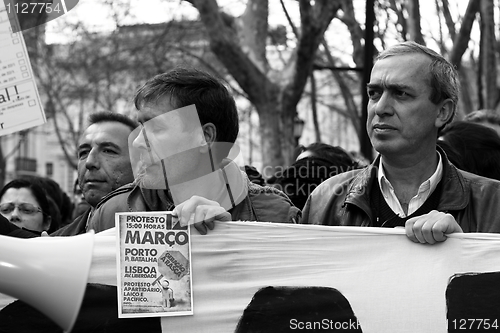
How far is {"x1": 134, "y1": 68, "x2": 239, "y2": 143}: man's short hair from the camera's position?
2.64m

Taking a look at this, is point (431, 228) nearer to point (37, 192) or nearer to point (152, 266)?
point (152, 266)

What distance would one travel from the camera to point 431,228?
239 centimetres

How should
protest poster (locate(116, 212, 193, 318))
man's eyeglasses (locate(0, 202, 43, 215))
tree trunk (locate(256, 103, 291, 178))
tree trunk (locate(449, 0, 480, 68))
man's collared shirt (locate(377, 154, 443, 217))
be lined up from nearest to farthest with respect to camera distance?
protest poster (locate(116, 212, 193, 318)) < man's collared shirt (locate(377, 154, 443, 217)) < man's eyeglasses (locate(0, 202, 43, 215)) < tree trunk (locate(449, 0, 480, 68)) < tree trunk (locate(256, 103, 291, 178))

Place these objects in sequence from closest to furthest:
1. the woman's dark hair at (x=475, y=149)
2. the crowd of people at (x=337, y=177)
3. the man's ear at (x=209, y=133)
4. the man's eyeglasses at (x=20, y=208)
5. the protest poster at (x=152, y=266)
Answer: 1. the protest poster at (x=152, y=266)
2. the crowd of people at (x=337, y=177)
3. the man's ear at (x=209, y=133)
4. the woman's dark hair at (x=475, y=149)
5. the man's eyeglasses at (x=20, y=208)

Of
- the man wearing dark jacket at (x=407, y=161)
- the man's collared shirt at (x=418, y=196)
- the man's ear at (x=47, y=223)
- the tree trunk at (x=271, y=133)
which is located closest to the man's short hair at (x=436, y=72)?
the man wearing dark jacket at (x=407, y=161)

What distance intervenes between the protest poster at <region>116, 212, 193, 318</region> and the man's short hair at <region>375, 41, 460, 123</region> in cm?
105

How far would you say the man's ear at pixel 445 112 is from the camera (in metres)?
2.88

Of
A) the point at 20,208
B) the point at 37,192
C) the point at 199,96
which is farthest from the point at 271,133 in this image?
the point at 199,96

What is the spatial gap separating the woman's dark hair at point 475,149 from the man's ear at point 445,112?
716 mm

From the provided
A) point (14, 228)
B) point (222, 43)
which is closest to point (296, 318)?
point (14, 228)

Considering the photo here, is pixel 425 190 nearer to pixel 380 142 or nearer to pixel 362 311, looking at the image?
pixel 380 142

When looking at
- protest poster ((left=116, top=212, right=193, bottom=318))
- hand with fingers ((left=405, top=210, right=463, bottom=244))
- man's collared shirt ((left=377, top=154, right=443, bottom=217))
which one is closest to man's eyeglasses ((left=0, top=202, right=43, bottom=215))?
protest poster ((left=116, top=212, right=193, bottom=318))

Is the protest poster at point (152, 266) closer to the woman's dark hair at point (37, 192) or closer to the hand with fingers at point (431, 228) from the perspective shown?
the hand with fingers at point (431, 228)

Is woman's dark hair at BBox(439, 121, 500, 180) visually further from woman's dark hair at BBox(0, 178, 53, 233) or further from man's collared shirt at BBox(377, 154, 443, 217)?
woman's dark hair at BBox(0, 178, 53, 233)
